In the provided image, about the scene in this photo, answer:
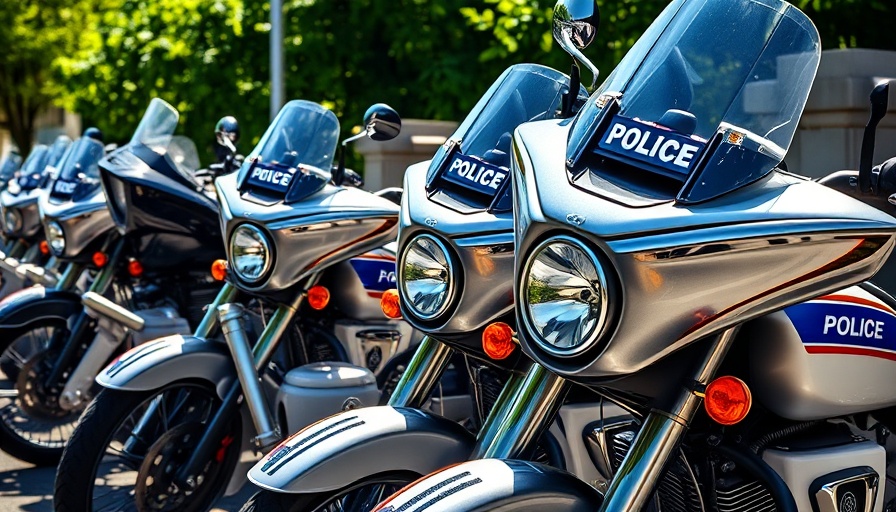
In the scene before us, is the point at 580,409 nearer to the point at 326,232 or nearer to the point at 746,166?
the point at 746,166

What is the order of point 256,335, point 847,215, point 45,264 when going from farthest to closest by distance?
point 45,264, point 256,335, point 847,215

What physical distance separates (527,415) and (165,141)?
3499 millimetres

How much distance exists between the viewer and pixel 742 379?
2.57m

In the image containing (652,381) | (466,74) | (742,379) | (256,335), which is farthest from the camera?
(466,74)

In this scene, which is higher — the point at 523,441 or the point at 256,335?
the point at 523,441

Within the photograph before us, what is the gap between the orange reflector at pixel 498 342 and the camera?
290 centimetres

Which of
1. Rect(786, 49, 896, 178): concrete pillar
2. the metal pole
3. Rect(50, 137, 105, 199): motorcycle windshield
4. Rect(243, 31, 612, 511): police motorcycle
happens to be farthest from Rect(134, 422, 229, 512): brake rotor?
the metal pole

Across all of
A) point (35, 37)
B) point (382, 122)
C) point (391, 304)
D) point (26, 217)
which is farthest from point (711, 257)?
point (35, 37)

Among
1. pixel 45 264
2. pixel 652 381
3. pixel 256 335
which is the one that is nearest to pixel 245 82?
pixel 45 264

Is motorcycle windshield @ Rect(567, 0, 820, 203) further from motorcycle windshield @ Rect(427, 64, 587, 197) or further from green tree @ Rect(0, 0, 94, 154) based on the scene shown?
green tree @ Rect(0, 0, 94, 154)

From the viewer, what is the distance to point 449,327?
9.68 feet

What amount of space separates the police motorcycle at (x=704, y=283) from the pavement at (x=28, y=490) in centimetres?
243

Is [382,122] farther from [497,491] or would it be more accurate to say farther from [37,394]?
[37,394]

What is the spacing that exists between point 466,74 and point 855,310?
7802 mm
